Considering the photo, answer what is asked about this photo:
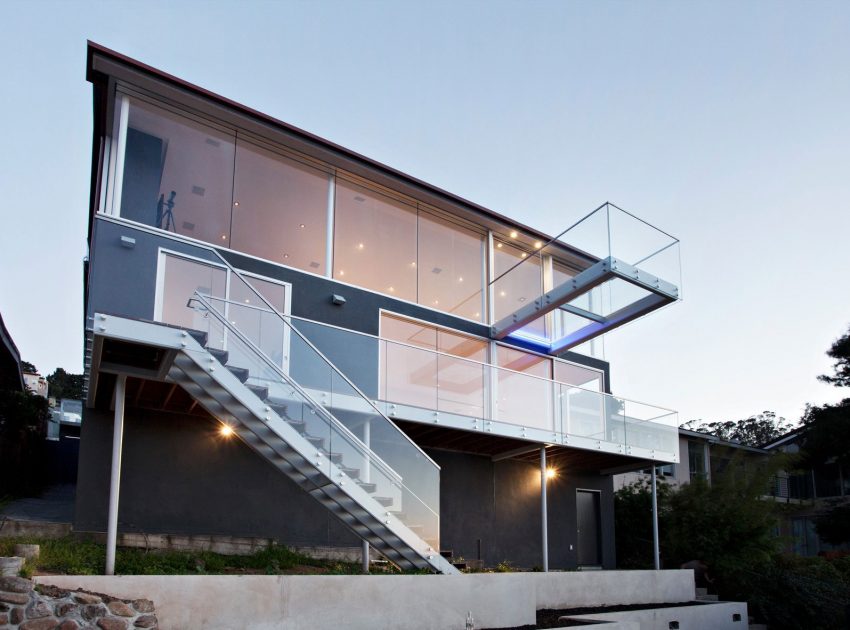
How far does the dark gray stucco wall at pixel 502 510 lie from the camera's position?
54.9 ft

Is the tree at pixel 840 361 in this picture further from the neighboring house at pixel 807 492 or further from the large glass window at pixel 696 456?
the large glass window at pixel 696 456

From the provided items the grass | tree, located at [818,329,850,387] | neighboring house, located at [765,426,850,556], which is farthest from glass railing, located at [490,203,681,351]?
neighboring house, located at [765,426,850,556]

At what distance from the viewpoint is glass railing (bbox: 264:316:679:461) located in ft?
44.4

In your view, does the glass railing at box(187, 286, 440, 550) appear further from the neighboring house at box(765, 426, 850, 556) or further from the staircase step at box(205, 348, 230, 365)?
the neighboring house at box(765, 426, 850, 556)

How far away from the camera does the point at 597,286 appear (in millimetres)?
16969

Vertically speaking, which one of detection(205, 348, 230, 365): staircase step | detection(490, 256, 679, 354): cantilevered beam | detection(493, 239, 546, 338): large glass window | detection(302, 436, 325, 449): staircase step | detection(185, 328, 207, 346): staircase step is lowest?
detection(302, 436, 325, 449): staircase step

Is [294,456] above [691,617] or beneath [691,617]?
above

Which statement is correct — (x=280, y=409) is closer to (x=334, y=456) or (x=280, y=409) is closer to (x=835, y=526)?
(x=334, y=456)

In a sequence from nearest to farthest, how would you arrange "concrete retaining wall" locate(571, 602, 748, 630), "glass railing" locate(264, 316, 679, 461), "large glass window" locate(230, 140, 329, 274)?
"concrete retaining wall" locate(571, 602, 748, 630), "glass railing" locate(264, 316, 679, 461), "large glass window" locate(230, 140, 329, 274)

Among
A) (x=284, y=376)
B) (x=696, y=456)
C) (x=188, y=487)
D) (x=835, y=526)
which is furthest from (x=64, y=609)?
(x=696, y=456)

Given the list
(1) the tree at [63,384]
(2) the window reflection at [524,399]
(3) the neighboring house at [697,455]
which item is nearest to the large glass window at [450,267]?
(2) the window reflection at [524,399]

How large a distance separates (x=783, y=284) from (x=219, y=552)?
22660 mm

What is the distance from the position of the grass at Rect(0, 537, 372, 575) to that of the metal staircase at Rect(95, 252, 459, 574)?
4.48 ft

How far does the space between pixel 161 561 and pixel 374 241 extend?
26.2 feet
